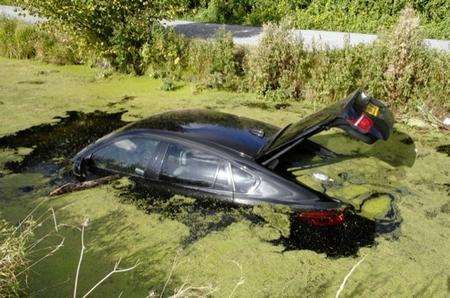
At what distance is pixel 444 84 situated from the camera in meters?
9.21

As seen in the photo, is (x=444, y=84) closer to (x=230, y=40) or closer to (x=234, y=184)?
(x=230, y=40)

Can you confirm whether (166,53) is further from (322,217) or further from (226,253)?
(322,217)

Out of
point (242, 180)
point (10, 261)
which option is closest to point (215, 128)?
point (242, 180)

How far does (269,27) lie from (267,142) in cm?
518

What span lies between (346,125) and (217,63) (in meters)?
6.14

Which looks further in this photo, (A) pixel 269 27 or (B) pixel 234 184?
(A) pixel 269 27

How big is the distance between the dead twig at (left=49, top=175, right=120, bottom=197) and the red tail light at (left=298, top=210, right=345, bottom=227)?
8.43ft

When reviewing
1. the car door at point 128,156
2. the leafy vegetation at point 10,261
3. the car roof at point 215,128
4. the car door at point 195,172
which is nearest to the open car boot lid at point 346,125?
the car roof at point 215,128

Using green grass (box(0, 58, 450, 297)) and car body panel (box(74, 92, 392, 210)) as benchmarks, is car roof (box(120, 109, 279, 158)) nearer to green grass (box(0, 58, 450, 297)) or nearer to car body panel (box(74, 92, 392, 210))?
car body panel (box(74, 92, 392, 210))

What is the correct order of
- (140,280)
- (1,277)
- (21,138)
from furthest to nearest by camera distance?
(21,138), (140,280), (1,277)

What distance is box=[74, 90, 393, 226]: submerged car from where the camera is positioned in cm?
535

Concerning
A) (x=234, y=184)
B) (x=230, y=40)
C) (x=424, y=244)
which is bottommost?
(x=424, y=244)

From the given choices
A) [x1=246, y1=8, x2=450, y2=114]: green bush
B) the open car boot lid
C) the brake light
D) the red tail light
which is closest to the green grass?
the red tail light

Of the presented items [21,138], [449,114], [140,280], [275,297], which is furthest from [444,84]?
[21,138]
